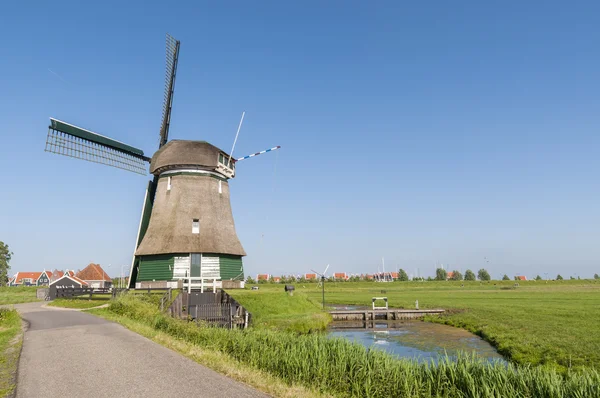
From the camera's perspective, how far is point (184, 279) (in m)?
28.1

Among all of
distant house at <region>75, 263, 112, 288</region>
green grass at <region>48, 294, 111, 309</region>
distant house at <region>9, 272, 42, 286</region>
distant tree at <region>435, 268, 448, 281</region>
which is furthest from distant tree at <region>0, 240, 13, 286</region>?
distant tree at <region>435, 268, 448, 281</region>

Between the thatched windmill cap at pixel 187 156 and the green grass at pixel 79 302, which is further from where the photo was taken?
the thatched windmill cap at pixel 187 156

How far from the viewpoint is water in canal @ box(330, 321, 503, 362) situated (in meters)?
19.9

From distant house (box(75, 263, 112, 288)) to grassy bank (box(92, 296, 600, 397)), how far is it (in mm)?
72756

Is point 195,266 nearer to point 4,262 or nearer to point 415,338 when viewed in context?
point 415,338

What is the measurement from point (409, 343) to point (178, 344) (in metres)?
15.5

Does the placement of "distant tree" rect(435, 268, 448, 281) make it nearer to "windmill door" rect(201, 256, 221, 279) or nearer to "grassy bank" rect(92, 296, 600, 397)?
"windmill door" rect(201, 256, 221, 279)

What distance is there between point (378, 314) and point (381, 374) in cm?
2838

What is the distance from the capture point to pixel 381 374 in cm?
959

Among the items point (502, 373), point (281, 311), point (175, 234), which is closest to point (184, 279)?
point (175, 234)

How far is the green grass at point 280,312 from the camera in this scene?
86.4ft

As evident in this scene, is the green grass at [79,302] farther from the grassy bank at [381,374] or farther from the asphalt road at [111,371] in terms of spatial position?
the grassy bank at [381,374]

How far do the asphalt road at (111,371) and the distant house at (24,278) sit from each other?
405 feet

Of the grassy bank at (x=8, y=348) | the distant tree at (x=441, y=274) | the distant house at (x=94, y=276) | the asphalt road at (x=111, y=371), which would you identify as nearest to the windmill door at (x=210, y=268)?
the grassy bank at (x=8, y=348)
